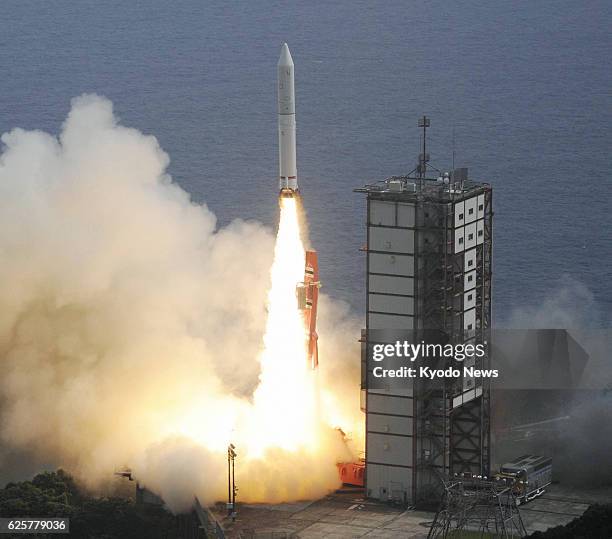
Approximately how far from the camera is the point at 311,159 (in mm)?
187750

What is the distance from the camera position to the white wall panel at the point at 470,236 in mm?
87312

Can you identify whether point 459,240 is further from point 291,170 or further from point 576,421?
point 576,421

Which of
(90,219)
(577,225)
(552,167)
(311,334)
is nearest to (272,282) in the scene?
(311,334)

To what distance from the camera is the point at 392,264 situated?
87.1m

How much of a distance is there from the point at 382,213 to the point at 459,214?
3073 mm

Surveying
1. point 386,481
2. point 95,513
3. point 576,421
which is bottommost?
point 95,513

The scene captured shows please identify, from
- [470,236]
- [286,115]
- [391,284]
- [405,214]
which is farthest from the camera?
[286,115]

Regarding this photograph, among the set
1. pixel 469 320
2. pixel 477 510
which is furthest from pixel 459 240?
pixel 477 510

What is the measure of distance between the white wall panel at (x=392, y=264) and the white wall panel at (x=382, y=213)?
1.34 meters

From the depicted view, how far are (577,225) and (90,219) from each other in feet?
237

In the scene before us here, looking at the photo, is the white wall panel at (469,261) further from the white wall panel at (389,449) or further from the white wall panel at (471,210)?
the white wall panel at (389,449)

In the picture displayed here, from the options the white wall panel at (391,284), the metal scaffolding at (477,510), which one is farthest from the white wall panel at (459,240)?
the metal scaffolding at (477,510)

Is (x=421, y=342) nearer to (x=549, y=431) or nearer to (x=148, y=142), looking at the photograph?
(x=549, y=431)

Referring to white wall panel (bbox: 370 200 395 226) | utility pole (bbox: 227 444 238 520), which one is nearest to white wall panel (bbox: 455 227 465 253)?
white wall panel (bbox: 370 200 395 226)
